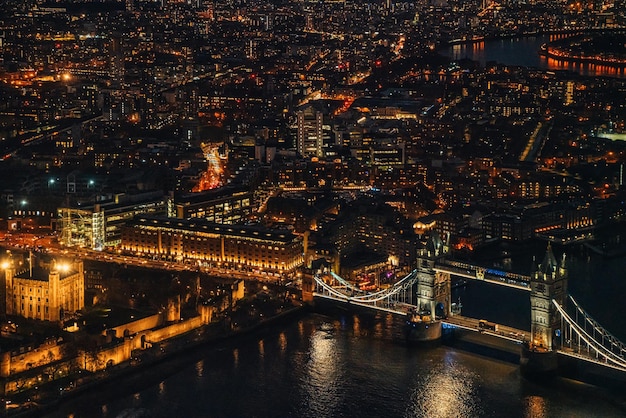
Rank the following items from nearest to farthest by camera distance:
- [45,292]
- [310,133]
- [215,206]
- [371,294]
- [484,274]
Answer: [484,274] < [45,292] < [371,294] < [215,206] < [310,133]

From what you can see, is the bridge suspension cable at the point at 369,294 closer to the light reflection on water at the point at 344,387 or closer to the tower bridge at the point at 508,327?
the tower bridge at the point at 508,327

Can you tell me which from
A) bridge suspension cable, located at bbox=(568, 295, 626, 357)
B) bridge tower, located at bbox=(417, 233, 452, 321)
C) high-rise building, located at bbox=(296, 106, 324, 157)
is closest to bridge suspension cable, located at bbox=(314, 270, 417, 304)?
bridge tower, located at bbox=(417, 233, 452, 321)

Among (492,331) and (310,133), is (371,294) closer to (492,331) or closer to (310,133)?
(492,331)

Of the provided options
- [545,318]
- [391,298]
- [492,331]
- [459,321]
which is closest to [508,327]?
[492,331]

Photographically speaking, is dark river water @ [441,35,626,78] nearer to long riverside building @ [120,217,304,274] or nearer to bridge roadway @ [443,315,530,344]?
long riverside building @ [120,217,304,274]

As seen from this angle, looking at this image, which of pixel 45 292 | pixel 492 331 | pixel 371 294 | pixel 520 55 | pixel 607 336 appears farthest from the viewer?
pixel 520 55

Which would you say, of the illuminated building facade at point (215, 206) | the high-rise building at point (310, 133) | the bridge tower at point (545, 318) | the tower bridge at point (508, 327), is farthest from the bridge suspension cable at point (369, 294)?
the high-rise building at point (310, 133)

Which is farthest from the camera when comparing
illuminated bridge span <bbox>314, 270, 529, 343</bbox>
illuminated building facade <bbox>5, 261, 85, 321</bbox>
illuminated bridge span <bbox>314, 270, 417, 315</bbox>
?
illuminated bridge span <bbox>314, 270, 417, 315</bbox>
